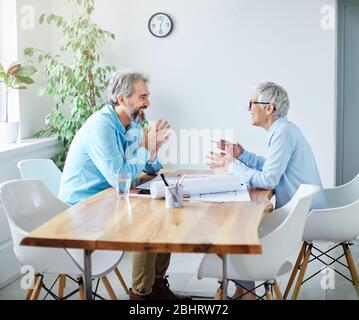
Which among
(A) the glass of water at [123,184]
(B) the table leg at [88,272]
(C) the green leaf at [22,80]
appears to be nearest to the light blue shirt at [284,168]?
(A) the glass of water at [123,184]

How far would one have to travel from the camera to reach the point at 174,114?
536 centimetres

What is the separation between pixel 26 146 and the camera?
4.54 m

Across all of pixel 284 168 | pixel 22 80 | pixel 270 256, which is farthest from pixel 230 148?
pixel 22 80

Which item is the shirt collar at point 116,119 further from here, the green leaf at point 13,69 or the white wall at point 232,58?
the white wall at point 232,58

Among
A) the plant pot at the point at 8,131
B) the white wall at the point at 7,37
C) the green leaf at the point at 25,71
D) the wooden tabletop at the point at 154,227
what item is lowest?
the wooden tabletop at the point at 154,227

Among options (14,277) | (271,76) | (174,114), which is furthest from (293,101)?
(14,277)

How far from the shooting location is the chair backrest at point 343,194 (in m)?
3.97

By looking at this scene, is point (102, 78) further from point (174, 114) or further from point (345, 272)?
point (345, 272)

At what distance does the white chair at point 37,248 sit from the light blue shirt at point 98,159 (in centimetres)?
16

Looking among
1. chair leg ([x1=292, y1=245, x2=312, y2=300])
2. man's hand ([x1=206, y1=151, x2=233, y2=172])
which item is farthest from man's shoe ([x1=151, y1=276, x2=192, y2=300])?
man's hand ([x1=206, y1=151, x2=233, y2=172])

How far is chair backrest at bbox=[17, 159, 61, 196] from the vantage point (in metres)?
3.83

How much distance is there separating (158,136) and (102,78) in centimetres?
184

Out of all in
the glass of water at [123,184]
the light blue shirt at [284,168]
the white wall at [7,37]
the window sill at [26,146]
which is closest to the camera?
the glass of water at [123,184]

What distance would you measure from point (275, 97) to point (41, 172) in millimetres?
1493
